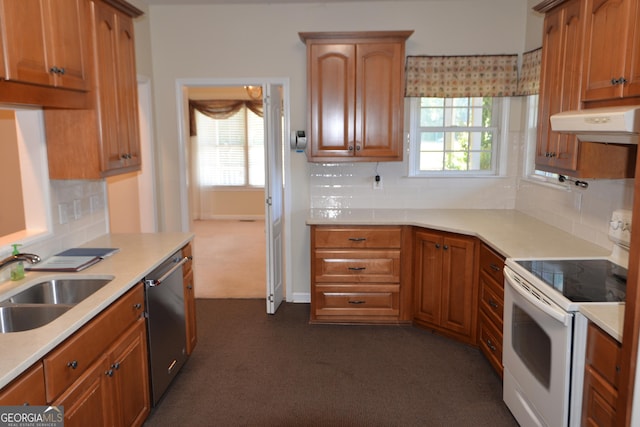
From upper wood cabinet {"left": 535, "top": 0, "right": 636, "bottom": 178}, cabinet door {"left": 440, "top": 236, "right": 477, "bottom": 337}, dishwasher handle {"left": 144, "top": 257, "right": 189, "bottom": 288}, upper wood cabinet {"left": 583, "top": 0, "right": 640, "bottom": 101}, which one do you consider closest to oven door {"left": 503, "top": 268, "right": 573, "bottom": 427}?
upper wood cabinet {"left": 535, "top": 0, "right": 636, "bottom": 178}

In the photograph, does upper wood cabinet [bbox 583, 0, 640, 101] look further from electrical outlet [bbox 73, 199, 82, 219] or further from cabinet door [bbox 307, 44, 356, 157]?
electrical outlet [bbox 73, 199, 82, 219]

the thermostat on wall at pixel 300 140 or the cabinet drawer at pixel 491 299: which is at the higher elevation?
the thermostat on wall at pixel 300 140

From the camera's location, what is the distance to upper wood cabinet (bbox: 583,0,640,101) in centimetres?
218

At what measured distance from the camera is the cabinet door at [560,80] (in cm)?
267

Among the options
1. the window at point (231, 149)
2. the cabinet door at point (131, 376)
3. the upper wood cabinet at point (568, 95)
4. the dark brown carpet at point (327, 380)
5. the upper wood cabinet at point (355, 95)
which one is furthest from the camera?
the window at point (231, 149)

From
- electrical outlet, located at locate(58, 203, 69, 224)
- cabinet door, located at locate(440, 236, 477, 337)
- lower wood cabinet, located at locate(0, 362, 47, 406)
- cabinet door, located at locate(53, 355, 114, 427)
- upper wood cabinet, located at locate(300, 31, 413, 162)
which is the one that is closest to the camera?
lower wood cabinet, located at locate(0, 362, 47, 406)

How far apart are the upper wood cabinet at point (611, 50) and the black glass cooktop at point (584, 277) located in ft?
2.79

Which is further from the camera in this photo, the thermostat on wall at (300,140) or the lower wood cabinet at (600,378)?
the thermostat on wall at (300,140)

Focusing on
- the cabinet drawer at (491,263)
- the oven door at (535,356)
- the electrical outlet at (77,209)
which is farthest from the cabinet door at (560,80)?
the electrical outlet at (77,209)

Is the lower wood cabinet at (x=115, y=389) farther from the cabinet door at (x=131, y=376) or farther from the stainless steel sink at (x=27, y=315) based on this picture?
the stainless steel sink at (x=27, y=315)

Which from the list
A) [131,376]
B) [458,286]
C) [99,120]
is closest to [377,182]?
[458,286]

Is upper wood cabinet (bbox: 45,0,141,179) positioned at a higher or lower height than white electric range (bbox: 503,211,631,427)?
higher

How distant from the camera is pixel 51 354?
5.96ft

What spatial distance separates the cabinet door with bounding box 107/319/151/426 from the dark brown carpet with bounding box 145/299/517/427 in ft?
0.82
